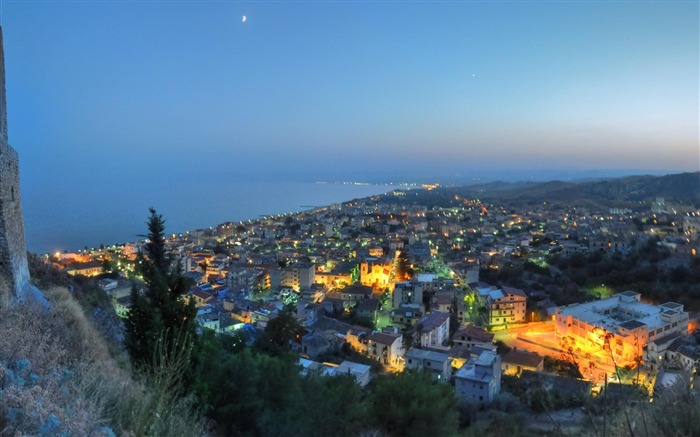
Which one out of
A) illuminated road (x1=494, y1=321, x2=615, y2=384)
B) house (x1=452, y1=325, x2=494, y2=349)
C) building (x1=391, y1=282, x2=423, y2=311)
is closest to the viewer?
illuminated road (x1=494, y1=321, x2=615, y2=384)

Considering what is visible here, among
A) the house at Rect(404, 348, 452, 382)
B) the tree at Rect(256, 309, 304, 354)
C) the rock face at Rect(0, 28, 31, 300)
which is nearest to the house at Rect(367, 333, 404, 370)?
the house at Rect(404, 348, 452, 382)

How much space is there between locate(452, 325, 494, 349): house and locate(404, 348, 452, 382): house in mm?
2150

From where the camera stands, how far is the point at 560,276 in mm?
21062

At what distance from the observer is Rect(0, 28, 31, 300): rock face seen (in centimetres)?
410

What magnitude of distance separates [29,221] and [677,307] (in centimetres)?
4609

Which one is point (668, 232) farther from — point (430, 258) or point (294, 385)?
point (294, 385)

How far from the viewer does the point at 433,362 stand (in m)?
11.4

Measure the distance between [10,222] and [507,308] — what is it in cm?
1551

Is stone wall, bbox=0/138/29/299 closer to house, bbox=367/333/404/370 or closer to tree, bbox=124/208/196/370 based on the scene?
tree, bbox=124/208/196/370

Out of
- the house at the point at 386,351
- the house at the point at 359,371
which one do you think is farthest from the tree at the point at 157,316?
the house at the point at 386,351

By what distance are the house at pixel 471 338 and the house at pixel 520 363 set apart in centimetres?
112

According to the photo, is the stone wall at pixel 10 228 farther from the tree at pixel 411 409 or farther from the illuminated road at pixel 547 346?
the illuminated road at pixel 547 346

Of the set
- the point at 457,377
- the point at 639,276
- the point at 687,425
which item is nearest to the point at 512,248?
the point at 639,276

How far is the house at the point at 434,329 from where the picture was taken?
13.6 meters
